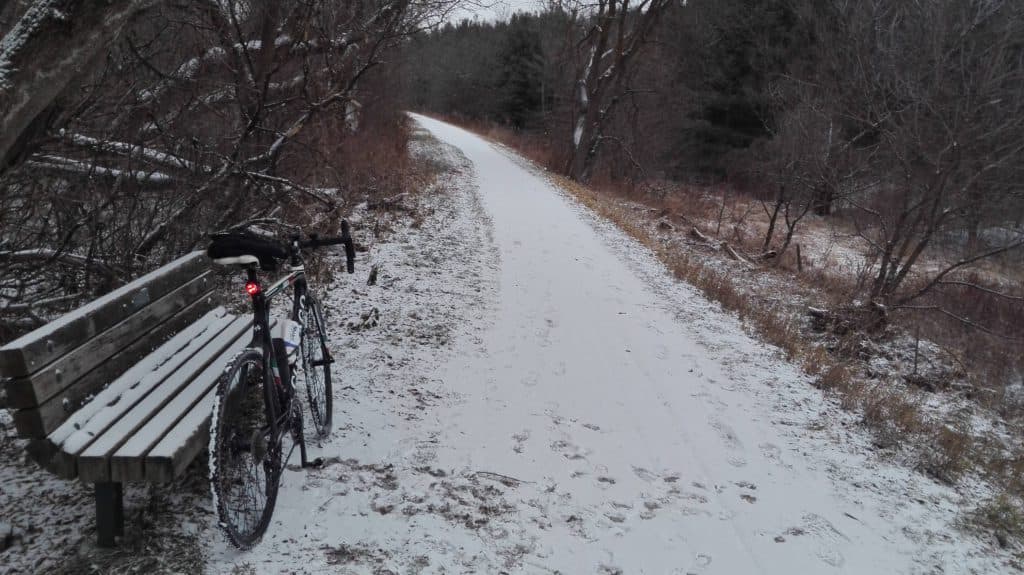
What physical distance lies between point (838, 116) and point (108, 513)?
579 inches

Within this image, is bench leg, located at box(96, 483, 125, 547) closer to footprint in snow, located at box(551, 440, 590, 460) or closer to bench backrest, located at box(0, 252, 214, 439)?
bench backrest, located at box(0, 252, 214, 439)

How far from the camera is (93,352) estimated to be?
269 cm

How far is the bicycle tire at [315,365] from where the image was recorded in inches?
143

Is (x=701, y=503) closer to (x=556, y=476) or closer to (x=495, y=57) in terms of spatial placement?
→ (x=556, y=476)

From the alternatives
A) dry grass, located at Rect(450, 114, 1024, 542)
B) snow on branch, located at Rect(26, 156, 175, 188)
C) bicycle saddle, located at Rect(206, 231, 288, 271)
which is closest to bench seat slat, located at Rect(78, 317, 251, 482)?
bicycle saddle, located at Rect(206, 231, 288, 271)

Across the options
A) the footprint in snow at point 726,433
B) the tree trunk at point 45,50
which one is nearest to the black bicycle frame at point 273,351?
the tree trunk at point 45,50

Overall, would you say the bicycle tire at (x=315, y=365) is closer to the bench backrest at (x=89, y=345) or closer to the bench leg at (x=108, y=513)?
the bench backrest at (x=89, y=345)

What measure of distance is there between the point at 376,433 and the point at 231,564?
4.55 ft

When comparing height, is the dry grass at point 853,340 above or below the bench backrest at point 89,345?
below

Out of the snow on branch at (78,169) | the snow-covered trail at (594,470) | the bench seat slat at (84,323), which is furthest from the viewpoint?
the snow on branch at (78,169)

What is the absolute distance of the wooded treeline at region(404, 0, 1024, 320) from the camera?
351 inches

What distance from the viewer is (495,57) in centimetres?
4966

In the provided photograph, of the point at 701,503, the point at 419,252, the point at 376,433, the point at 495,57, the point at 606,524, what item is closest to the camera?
the point at 606,524

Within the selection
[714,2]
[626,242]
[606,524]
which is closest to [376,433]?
[606,524]
